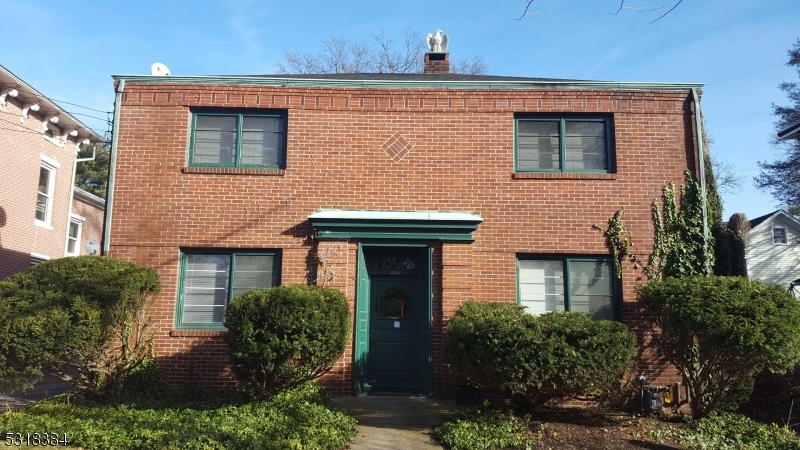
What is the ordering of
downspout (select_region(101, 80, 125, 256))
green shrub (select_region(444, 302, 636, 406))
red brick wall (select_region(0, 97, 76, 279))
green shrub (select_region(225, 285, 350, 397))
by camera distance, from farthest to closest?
red brick wall (select_region(0, 97, 76, 279)) → downspout (select_region(101, 80, 125, 256)) → green shrub (select_region(225, 285, 350, 397)) → green shrub (select_region(444, 302, 636, 406))

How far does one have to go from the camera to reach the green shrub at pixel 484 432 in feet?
24.2

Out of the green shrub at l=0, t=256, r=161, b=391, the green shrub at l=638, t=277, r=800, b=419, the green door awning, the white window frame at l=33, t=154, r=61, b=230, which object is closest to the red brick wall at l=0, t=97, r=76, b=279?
the white window frame at l=33, t=154, r=61, b=230

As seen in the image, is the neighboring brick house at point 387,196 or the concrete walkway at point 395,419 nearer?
the concrete walkway at point 395,419

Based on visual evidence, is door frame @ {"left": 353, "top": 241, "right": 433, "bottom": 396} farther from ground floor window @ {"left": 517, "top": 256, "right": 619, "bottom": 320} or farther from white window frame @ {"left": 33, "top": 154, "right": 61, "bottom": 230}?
white window frame @ {"left": 33, "top": 154, "right": 61, "bottom": 230}

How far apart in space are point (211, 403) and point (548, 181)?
20.8 feet

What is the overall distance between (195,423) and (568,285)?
609 centimetres

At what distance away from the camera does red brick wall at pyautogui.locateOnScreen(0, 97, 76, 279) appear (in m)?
16.7

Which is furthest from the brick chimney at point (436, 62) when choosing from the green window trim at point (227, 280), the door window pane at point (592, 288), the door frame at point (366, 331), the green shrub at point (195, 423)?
the green shrub at point (195, 423)

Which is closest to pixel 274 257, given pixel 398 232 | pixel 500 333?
pixel 398 232

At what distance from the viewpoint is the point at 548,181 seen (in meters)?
10.6

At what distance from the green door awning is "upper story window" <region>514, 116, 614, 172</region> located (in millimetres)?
1677

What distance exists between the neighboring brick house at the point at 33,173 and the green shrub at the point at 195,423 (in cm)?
1022

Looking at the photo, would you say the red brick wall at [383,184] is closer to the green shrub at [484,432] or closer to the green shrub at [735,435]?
the green shrub at [735,435]

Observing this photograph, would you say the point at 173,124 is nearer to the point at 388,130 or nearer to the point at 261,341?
the point at 388,130
